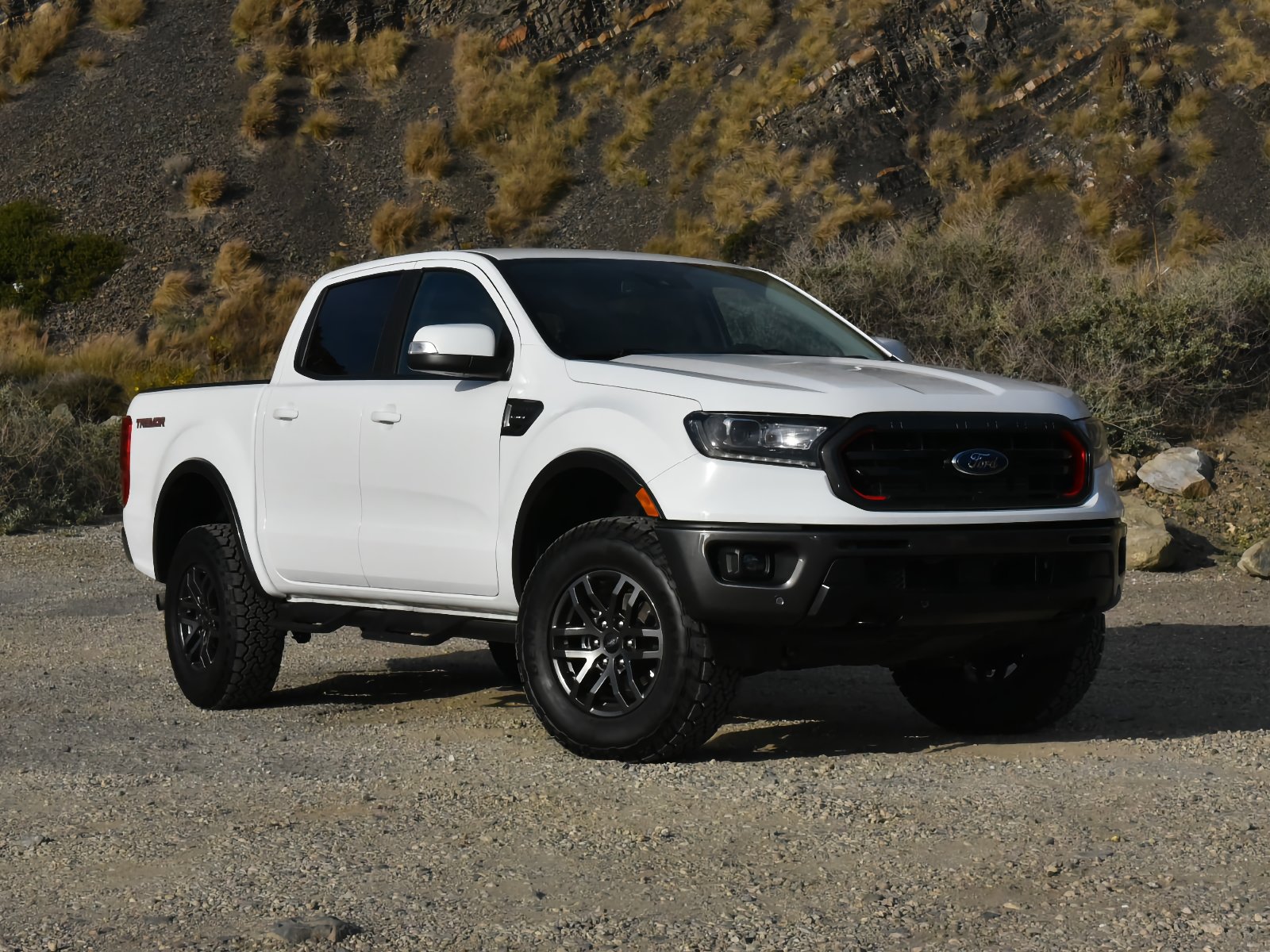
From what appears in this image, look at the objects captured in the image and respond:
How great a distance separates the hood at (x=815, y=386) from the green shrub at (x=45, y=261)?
25840 millimetres

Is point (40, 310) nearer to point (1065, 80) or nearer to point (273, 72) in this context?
point (273, 72)

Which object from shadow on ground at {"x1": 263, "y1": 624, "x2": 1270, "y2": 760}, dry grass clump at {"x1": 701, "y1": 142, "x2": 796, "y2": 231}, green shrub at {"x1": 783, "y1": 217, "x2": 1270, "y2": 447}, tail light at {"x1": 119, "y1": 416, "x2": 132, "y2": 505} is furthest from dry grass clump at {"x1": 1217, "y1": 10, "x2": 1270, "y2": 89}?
tail light at {"x1": 119, "y1": 416, "x2": 132, "y2": 505}

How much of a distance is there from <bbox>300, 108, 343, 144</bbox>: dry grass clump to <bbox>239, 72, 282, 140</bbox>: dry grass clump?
2.15 feet

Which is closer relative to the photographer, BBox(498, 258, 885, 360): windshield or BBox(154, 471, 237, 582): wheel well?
BBox(498, 258, 885, 360): windshield

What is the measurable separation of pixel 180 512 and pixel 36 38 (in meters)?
31.3

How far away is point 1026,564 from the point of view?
5828 millimetres

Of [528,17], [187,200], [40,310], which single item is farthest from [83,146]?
[528,17]

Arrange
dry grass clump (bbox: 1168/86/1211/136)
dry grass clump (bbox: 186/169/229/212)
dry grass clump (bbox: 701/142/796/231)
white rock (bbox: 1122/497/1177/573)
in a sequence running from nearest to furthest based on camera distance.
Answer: white rock (bbox: 1122/497/1177/573)
dry grass clump (bbox: 1168/86/1211/136)
dry grass clump (bbox: 701/142/796/231)
dry grass clump (bbox: 186/169/229/212)

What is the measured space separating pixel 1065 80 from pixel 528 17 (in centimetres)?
1201

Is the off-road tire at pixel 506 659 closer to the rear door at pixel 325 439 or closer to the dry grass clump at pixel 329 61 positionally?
the rear door at pixel 325 439

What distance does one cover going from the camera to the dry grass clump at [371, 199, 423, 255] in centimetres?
3098

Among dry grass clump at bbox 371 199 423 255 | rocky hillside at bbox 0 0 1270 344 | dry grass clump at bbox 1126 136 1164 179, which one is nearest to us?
dry grass clump at bbox 1126 136 1164 179

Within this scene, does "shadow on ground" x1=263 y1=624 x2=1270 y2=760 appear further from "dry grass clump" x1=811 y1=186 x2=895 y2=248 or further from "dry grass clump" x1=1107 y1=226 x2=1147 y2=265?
"dry grass clump" x1=811 y1=186 x2=895 y2=248

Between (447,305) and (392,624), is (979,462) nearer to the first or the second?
(447,305)
